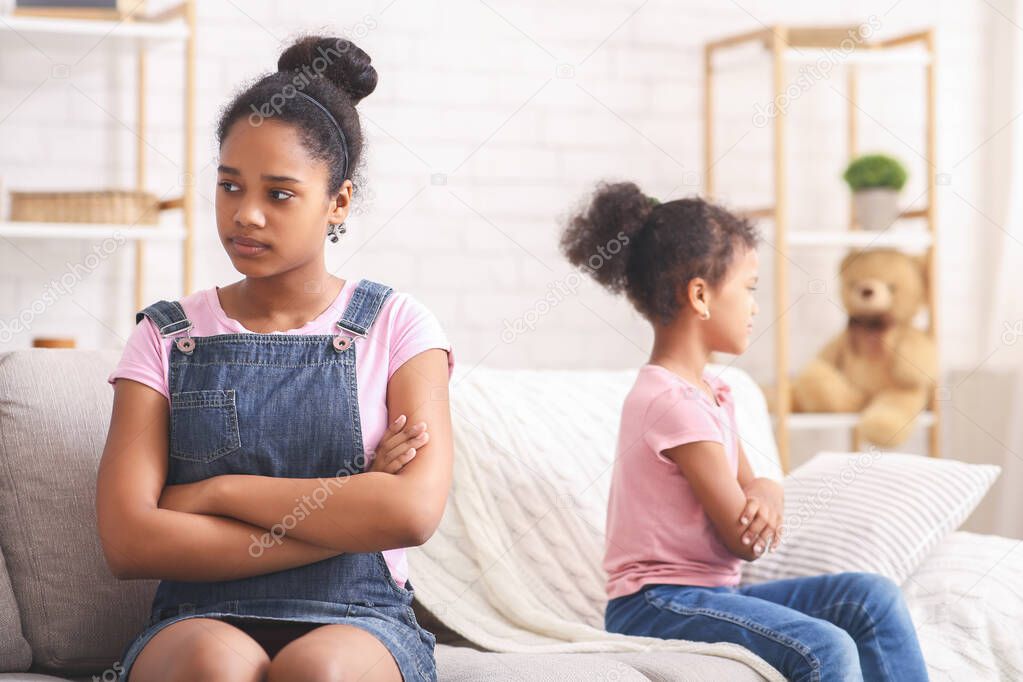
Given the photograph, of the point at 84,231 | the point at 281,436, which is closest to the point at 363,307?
the point at 281,436

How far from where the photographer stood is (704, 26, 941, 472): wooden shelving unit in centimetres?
293

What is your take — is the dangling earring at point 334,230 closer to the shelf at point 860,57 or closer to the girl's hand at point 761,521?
the girl's hand at point 761,521

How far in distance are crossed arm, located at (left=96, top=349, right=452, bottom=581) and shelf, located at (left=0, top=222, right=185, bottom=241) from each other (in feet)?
4.24

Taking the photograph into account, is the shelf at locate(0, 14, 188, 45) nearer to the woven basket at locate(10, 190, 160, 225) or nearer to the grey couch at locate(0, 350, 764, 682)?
the woven basket at locate(10, 190, 160, 225)

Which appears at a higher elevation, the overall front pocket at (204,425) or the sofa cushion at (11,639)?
the overall front pocket at (204,425)

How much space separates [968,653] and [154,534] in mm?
1087

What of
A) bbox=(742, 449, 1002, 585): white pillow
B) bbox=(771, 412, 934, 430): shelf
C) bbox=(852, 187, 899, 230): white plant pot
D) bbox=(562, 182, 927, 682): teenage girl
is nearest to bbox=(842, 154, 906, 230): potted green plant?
bbox=(852, 187, 899, 230): white plant pot

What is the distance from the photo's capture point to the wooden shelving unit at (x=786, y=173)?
2926mm

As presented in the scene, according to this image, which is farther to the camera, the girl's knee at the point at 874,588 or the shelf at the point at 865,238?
the shelf at the point at 865,238

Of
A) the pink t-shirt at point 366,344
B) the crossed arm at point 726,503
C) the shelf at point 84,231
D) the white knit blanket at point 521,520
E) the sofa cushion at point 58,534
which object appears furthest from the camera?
the shelf at point 84,231

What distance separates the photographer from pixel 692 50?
317 centimetres

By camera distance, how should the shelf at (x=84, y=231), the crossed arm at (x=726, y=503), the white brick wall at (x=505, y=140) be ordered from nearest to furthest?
the crossed arm at (x=726, y=503), the shelf at (x=84, y=231), the white brick wall at (x=505, y=140)

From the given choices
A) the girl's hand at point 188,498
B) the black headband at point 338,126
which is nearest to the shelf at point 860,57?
the black headband at point 338,126

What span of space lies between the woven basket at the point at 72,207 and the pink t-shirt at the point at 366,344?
1173mm
